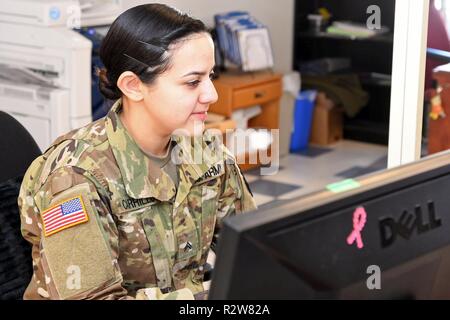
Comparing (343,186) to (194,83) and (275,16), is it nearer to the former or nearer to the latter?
(194,83)

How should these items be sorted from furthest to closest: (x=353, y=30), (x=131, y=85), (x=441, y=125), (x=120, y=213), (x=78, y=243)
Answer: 1. (x=353, y=30)
2. (x=441, y=125)
3. (x=131, y=85)
4. (x=120, y=213)
5. (x=78, y=243)

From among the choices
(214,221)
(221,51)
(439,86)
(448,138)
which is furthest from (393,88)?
(221,51)

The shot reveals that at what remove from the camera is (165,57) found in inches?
63.3

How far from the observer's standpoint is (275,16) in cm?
587

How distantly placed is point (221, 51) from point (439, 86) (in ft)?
9.03

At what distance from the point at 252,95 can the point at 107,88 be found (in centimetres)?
350

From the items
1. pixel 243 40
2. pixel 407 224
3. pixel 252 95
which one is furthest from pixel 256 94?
pixel 407 224

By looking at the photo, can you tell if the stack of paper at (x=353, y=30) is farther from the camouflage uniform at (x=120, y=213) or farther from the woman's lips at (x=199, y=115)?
the woman's lips at (x=199, y=115)

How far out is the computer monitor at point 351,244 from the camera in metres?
0.77

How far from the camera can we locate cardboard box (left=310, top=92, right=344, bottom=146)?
5816 mm

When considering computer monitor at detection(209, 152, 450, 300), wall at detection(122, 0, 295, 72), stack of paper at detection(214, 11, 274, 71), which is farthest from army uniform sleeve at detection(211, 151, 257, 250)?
wall at detection(122, 0, 295, 72)

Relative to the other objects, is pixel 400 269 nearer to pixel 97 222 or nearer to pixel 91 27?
pixel 97 222

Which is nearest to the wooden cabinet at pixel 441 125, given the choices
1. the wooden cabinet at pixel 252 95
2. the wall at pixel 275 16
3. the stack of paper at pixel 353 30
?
the wooden cabinet at pixel 252 95

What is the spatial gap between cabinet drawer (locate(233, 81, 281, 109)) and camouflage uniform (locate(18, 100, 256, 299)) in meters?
3.33
